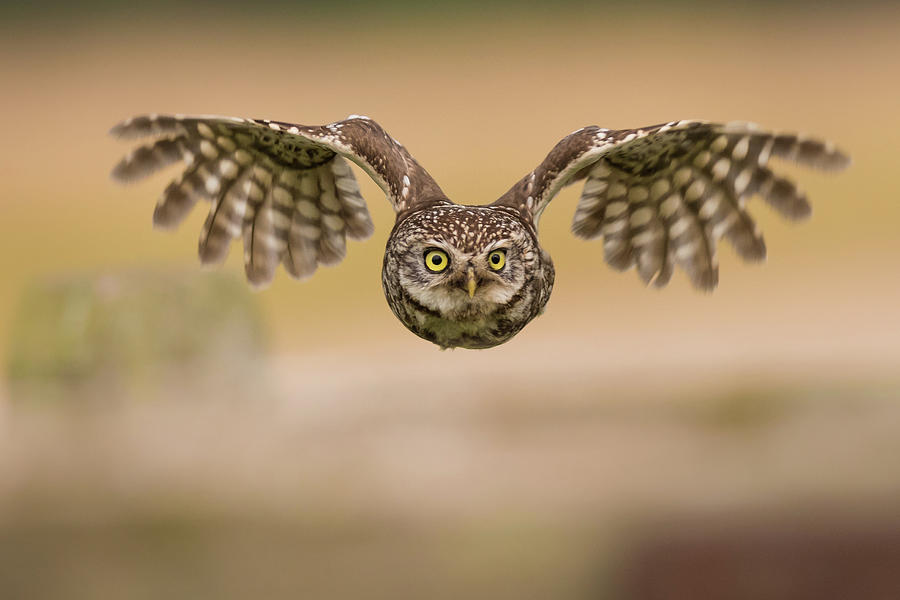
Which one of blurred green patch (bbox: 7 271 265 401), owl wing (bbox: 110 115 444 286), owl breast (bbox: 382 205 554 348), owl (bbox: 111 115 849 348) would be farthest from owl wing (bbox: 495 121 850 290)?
blurred green patch (bbox: 7 271 265 401)

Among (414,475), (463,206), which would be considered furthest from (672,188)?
(414,475)

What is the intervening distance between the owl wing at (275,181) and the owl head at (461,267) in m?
0.46

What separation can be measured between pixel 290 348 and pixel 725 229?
11.8 m

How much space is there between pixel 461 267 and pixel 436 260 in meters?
0.11

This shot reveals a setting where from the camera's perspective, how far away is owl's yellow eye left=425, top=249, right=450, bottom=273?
192 inches

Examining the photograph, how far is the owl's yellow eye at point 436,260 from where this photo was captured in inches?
192

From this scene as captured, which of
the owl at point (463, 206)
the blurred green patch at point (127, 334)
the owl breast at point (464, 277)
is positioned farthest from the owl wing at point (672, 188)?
the blurred green patch at point (127, 334)

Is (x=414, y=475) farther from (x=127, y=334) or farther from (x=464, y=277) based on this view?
(x=464, y=277)

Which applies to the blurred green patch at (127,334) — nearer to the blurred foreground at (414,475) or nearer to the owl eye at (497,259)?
the blurred foreground at (414,475)

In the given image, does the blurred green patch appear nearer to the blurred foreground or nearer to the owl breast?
the blurred foreground

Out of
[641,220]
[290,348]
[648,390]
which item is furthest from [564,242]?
[641,220]

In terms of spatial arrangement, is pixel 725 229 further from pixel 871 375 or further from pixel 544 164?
pixel 871 375

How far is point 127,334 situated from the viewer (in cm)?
1129

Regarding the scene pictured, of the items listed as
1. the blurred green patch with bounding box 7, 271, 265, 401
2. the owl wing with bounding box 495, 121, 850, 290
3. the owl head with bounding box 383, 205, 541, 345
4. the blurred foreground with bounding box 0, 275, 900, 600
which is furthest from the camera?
the blurred foreground with bounding box 0, 275, 900, 600
